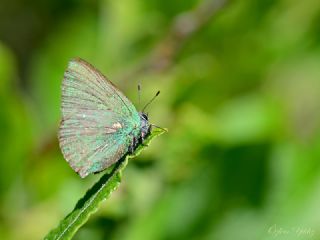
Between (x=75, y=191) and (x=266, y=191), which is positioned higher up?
(x=266, y=191)

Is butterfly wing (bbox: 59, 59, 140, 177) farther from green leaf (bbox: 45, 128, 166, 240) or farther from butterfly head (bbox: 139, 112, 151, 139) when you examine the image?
green leaf (bbox: 45, 128, 166, 240)

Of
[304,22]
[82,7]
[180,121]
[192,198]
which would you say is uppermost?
[304,22]

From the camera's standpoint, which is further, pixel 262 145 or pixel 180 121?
pixel 180 121

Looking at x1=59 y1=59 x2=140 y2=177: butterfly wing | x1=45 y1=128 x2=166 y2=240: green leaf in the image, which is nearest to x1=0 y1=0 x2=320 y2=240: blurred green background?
x1=59 y1=59 x2=140 y2=177: butterfly wing

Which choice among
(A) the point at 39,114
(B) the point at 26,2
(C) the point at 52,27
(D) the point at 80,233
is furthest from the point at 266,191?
(B) the point at 26,2

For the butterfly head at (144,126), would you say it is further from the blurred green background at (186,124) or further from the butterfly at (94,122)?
the blurred green background at (186,124)

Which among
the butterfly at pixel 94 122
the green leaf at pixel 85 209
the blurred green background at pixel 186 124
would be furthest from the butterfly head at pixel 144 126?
the green leaf at pixel 85 209

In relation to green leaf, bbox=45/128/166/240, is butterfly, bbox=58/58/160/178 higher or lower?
higher

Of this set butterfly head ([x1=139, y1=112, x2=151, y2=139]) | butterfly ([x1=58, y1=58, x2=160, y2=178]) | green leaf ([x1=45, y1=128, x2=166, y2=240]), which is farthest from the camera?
butterfly head ([x1=139, y1=112, x2=151, y2=139])

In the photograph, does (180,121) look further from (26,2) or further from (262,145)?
(26,2)
